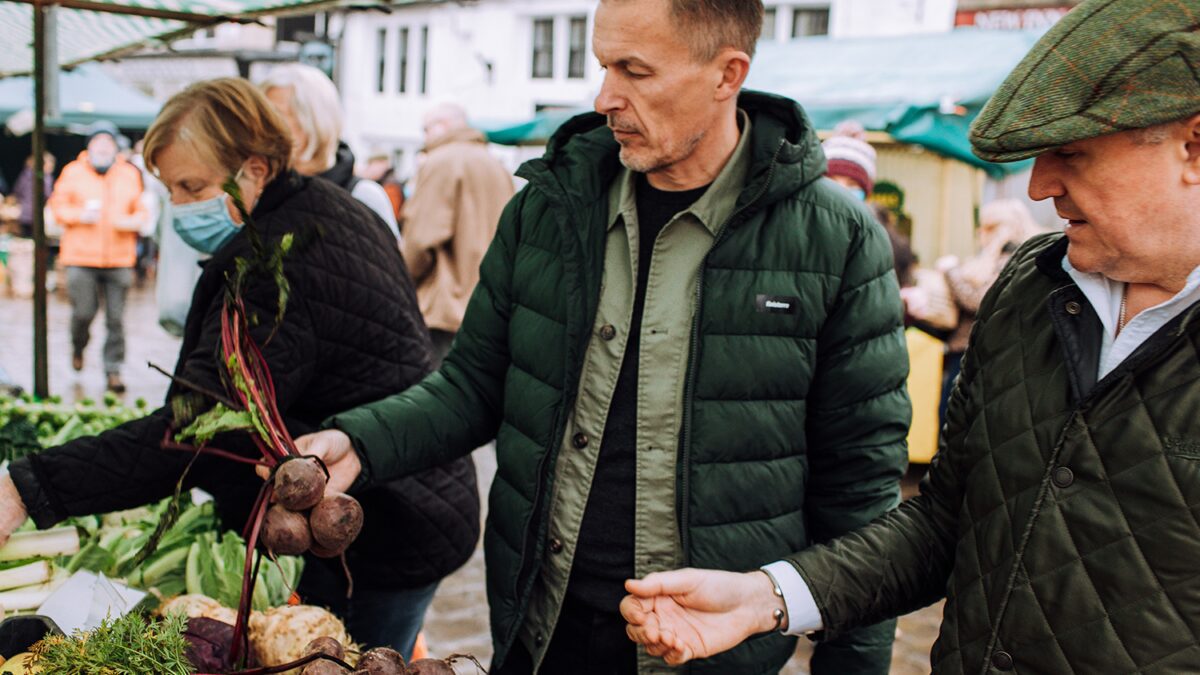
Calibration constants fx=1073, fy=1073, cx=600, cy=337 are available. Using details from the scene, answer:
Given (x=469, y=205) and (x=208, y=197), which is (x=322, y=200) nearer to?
(x=208, y=197)

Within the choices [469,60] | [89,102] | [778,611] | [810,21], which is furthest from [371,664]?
[469,60]

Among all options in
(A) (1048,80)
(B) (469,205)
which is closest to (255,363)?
(A) (1048,80)

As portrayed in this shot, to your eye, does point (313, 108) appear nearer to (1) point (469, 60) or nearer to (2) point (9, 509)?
(2) point (9, 509)

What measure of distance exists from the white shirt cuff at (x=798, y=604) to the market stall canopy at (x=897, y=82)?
23.8ft

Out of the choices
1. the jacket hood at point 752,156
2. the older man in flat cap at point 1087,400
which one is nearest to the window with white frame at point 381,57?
the jacket hood at point 752,156

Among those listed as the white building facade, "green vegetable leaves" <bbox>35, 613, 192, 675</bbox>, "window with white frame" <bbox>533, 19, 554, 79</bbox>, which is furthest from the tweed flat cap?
"window with white frame" <bbox>533, 19, 554, 79</bbox>

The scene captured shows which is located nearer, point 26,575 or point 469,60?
point 26,575

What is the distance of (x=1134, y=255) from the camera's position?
1438 millimetres

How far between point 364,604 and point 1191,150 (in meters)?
2.25

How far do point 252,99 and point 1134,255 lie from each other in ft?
6.80

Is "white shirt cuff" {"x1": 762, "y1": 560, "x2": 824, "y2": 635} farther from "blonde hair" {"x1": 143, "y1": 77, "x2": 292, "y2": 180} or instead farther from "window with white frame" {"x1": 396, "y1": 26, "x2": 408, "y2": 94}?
"window with white frame" {"x1": 396, "y1": 26, "x2": 408, "y2": 94}

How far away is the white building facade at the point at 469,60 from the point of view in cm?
2928

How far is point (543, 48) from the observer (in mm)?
30328

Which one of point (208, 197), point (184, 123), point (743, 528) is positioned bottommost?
point (743, 528)
